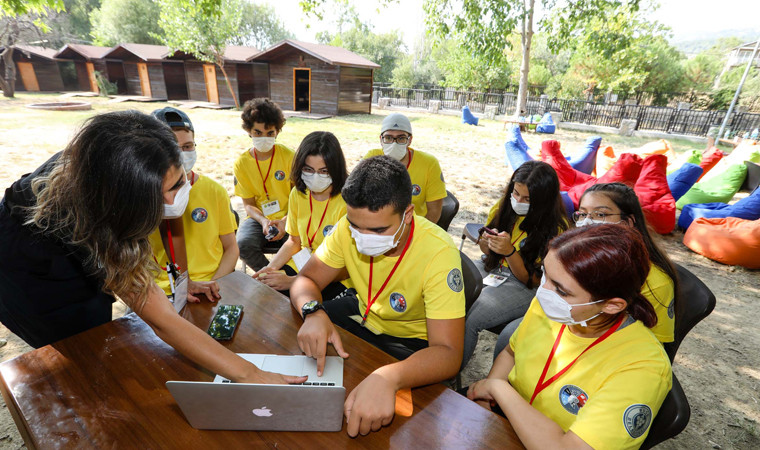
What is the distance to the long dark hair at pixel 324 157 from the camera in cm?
263

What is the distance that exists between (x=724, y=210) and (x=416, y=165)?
4.70 metres

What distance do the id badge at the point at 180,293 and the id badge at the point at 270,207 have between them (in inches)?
72.3

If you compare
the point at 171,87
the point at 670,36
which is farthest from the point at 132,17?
the point at 670,36

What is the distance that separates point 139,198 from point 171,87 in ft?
80.6

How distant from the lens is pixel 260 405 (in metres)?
1.00

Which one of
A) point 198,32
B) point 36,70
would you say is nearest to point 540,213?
point 198,32

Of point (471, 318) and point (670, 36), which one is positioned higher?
point (670, 36)

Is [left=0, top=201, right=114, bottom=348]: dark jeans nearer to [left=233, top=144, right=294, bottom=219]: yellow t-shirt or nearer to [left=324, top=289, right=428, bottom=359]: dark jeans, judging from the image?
[left=324, top=289, right=428, bottom=359]: dark jeans

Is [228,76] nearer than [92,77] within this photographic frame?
Yes

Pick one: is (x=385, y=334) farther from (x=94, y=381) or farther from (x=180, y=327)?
(x=94, y=381)

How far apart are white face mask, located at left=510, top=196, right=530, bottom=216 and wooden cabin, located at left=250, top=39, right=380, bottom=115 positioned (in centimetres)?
1480

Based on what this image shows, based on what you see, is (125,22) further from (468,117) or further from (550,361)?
(550,361)

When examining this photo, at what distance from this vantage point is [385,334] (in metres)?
1.87

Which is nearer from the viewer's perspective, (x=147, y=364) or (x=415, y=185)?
(x=147, y=364)
